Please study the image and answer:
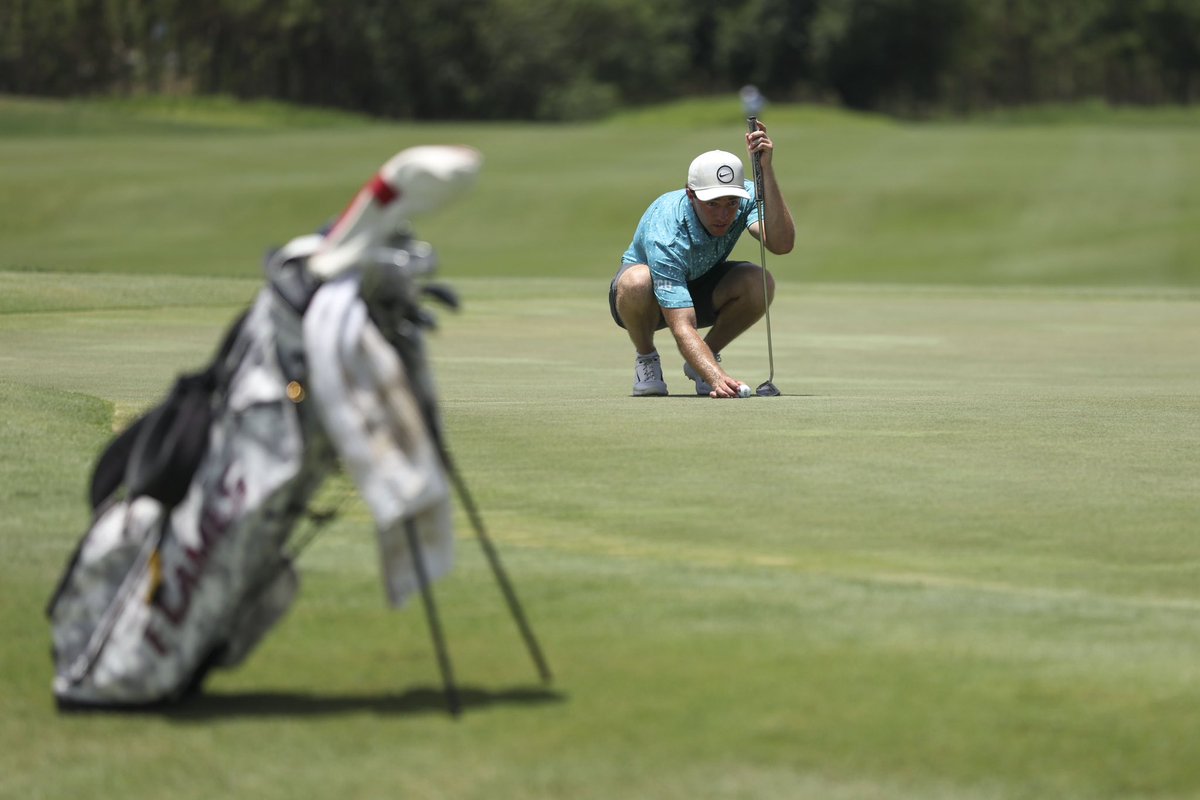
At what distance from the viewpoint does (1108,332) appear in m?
16.4

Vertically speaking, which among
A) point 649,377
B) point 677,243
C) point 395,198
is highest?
point 395,198

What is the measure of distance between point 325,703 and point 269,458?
1.80 ft

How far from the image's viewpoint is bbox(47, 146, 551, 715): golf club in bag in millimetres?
3857

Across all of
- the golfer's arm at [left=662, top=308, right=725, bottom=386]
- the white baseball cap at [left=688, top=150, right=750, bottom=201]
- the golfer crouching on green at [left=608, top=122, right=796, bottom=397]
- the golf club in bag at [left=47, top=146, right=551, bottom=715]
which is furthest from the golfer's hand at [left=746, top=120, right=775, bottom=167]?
the golf club in bag at [left=47, top=146, right=551, bottom=715]

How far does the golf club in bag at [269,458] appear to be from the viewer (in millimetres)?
3857

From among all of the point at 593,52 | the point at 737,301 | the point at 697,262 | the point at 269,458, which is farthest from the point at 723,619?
the point at 593,52

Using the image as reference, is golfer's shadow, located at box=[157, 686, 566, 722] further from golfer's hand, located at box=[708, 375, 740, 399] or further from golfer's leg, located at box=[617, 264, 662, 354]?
golfer's leg, located at box=[617, 264, 662, 354]


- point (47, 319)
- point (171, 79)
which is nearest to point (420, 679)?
point (47, 319)

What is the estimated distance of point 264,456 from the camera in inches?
157

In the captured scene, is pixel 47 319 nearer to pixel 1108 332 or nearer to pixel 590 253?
pixel 1108 332

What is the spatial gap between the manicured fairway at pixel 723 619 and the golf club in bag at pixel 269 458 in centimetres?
16

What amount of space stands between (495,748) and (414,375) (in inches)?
30.7

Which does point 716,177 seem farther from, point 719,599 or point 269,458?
point 269,458

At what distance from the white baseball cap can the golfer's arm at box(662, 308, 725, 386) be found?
571 millimetres
